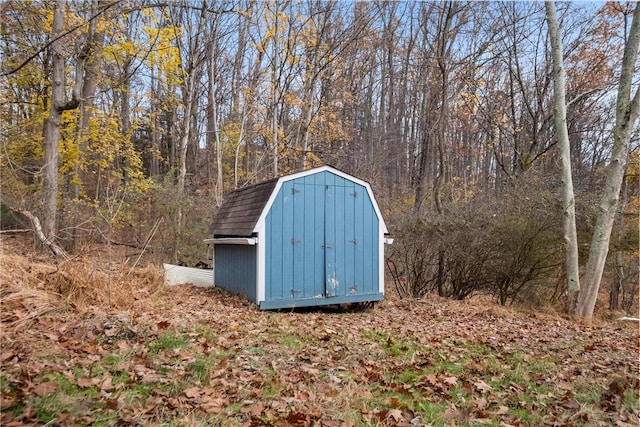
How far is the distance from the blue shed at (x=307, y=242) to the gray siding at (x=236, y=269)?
0.02m

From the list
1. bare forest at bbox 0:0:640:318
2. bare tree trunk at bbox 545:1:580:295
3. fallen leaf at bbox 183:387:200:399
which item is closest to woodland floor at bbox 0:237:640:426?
fallen leaf at bbox 183:387:200:399

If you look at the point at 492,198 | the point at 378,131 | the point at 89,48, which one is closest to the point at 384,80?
the point at 378,131

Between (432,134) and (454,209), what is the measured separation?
22.9ft

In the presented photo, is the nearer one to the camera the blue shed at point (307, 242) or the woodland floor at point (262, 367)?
the woodland floor at point (262, 367)

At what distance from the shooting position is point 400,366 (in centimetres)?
382

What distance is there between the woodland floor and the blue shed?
Answer: 3.93 ft

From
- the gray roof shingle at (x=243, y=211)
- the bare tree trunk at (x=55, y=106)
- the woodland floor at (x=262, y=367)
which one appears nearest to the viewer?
the woodland floor at (x=262, y=367)

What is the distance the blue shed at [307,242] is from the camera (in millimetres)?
6730

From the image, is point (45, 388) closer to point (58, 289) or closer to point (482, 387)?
point (58, 289)

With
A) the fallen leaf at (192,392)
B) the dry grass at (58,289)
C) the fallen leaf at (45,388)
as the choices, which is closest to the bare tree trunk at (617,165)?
the fallen leaf at (192,392)

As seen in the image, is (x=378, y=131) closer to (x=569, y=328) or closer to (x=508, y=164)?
A: (x=508, y=164)

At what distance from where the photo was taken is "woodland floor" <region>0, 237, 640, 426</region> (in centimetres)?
244

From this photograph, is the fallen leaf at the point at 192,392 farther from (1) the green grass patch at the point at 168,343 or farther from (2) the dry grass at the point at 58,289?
(2) the dry grass at the point at 58,289

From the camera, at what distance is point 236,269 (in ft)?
25.2
